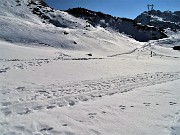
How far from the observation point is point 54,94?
7949 mm

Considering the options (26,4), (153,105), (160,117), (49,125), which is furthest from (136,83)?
(26,4)

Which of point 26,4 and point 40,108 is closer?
point 40,108

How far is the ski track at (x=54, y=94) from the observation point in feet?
21.0

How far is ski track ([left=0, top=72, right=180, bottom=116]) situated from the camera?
6.39 m

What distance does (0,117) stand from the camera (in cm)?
548

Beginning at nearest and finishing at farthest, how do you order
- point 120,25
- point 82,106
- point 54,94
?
1. point 82,106
2. point 54,94
3. point 120,25

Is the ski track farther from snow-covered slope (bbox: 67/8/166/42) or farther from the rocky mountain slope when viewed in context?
snow-covered slope (bbox: 67/8/166/42)

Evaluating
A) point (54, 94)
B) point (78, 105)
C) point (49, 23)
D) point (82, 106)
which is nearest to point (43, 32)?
point (49, 23)

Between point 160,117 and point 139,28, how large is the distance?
50.1 meters

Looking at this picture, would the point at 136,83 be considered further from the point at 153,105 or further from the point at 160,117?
the point at 160,117

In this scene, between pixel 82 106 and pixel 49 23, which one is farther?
pixel 49 23

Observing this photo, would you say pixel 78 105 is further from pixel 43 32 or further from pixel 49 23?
pixel 49 23

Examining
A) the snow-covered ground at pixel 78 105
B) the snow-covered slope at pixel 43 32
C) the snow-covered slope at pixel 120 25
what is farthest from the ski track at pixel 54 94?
the snow-covered slope at pixel 120 25

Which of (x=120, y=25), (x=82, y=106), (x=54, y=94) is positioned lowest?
(x=82, y=106)
